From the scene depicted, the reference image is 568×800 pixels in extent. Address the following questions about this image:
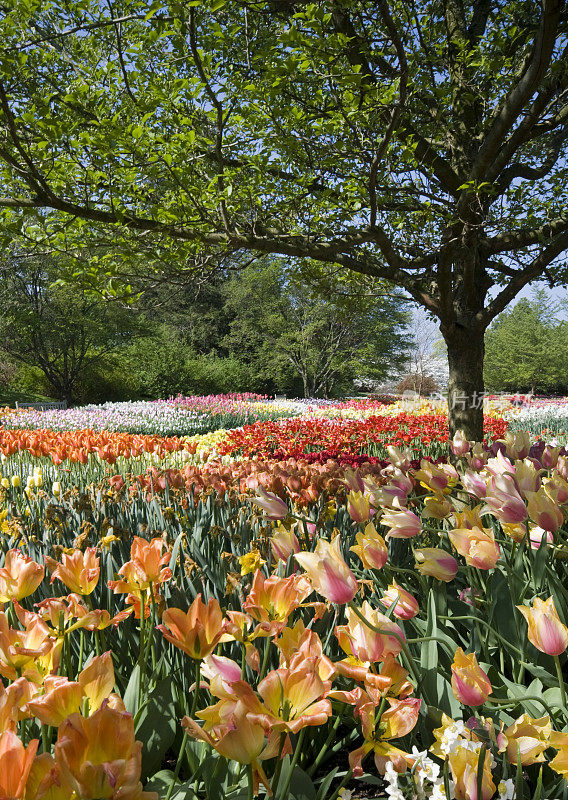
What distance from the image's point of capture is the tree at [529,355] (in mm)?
40656

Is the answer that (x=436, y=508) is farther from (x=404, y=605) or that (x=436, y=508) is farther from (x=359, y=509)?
(x=404, y=605)

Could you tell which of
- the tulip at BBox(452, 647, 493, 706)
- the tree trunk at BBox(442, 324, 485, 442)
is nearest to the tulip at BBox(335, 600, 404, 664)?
the tulip at BBox(452, 647, 493, 706)

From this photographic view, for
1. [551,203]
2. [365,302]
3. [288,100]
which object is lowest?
[365,302]

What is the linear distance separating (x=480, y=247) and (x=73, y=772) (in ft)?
16.5

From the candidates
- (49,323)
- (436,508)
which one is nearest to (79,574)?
(436,508)

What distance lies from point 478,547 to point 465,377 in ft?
12.6

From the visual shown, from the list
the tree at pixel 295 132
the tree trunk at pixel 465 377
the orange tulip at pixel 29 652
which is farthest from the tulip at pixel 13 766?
the tree trunk at pixel 465 377

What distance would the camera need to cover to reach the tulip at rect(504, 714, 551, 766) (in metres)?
0.75

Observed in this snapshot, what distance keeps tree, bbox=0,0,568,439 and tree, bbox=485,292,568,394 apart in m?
38.8

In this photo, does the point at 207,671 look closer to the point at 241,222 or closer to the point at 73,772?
the point at 73,772

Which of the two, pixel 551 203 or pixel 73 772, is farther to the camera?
pixel 551 203

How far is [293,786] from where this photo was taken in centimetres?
90

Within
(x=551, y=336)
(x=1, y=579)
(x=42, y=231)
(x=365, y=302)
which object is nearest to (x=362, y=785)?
(x=1, y=579)

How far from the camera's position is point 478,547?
1092 mm
